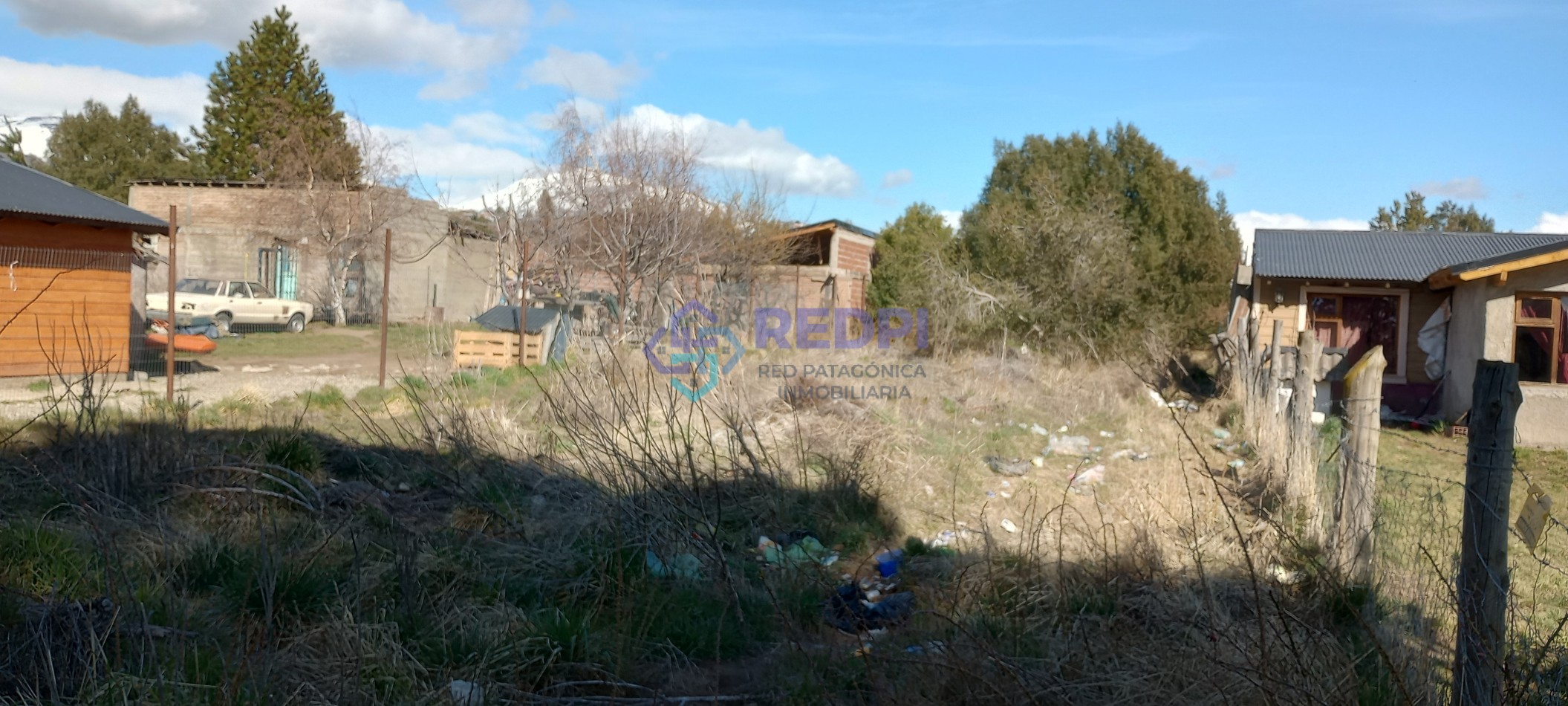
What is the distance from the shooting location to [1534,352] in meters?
13.9

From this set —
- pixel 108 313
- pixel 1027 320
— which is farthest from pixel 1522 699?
pixel 1027 320

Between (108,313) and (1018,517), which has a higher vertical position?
(108,313)

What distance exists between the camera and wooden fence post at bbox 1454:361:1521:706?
2.91m

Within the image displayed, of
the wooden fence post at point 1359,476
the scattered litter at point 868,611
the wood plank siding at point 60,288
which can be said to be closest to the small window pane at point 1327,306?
the wooden fence post at point 1359,476

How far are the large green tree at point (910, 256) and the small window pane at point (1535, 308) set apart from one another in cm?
861

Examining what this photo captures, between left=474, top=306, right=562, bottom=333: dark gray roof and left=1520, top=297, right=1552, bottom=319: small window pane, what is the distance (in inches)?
505

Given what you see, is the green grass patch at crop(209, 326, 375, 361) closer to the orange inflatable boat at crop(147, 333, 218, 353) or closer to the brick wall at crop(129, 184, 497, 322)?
the orange inflatable boat at crop(147, 333, 218, 353)

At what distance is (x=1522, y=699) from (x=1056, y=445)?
24.6ft

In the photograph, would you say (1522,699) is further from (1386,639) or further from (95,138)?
(95,138)

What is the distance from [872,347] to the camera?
49.1 feet

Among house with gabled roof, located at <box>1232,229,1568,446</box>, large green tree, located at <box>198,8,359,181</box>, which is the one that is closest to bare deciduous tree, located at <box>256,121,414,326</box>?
large green tree, located at <box>198,8,359,181</box>

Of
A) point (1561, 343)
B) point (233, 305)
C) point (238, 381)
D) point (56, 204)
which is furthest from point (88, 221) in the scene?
point (1561, 343)

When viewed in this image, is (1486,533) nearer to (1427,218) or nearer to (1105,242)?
(1105,242)

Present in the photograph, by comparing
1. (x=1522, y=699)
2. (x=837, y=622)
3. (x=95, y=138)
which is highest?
(x=95, y=138)
